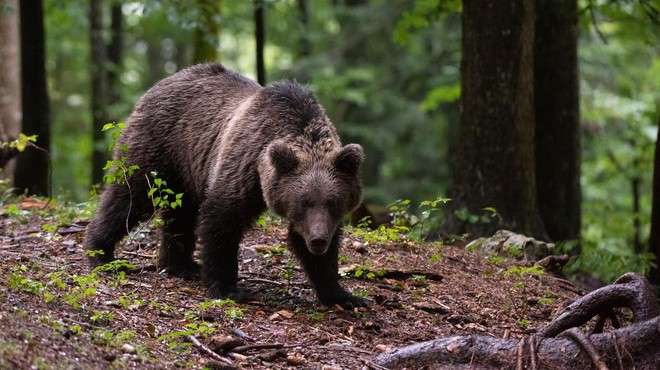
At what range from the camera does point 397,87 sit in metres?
21.8

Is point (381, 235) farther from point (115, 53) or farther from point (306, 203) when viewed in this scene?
point (115, 53)

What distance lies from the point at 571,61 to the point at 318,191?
646 centimetres

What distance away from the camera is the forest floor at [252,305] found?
5.48 metres

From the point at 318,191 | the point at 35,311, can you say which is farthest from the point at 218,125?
the point at 35,311

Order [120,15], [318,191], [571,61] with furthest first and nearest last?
[120,15] < [571,61] < [318,191]

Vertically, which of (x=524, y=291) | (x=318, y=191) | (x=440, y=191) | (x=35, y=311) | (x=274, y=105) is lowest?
(x=440, y=191)

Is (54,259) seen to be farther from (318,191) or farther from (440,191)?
(440,191)

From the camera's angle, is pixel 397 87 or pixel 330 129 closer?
pixel 330 129

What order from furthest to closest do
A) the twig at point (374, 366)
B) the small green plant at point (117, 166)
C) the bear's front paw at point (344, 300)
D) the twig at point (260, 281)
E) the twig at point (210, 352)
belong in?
the twig at point (260, 281) → the small green plant at point (117, 166) → the bear's front paw at point (344, 300) → the twig at point (374, 366) → the twig at point (210, 352)

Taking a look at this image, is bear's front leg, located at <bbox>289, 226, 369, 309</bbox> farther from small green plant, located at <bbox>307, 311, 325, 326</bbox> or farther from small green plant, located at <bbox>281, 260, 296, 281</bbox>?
small green plant, located at <bbox>281, 260, 296, 281</bbox>

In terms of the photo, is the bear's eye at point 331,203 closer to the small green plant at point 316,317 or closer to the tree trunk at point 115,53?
the small green plant at point 316,317

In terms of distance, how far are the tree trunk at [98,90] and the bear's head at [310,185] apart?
10608mm

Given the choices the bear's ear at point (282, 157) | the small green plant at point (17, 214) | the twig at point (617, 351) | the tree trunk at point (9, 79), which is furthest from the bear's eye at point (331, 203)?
the tree trunk at point (9, 79)

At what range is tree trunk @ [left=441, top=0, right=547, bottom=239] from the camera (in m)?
10.3
